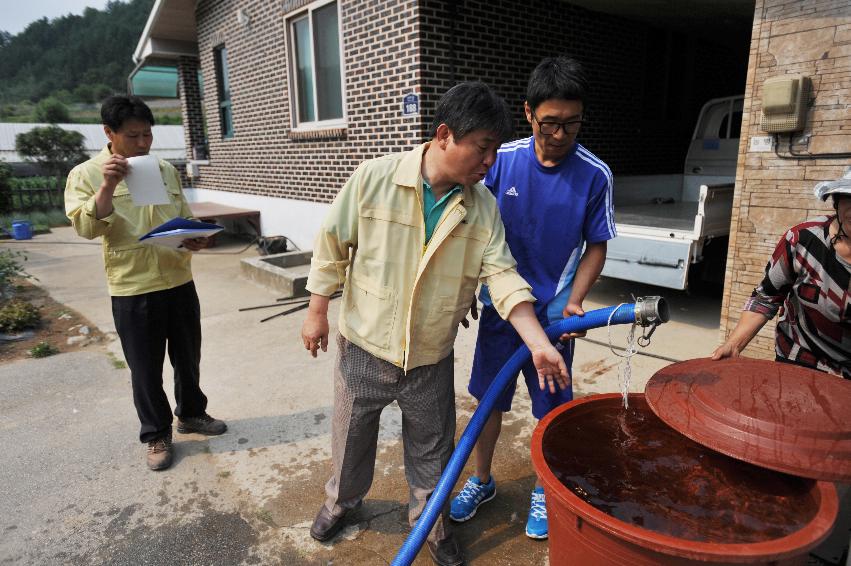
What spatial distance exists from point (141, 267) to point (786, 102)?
392 cm

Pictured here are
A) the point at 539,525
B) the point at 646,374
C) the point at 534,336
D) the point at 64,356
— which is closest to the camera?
the point at 534,336

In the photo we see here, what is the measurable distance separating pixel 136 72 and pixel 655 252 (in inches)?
538

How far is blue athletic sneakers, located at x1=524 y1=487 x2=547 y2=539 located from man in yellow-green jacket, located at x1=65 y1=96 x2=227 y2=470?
2010 mm

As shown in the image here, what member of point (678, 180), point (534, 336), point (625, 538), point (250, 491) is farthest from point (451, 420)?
point (678, 180)

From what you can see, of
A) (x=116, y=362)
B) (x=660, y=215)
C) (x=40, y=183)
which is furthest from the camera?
(x=40, y=183)

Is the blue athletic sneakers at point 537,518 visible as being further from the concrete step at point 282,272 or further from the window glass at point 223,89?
the window glass at point 223,89

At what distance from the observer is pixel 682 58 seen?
28.3 feet

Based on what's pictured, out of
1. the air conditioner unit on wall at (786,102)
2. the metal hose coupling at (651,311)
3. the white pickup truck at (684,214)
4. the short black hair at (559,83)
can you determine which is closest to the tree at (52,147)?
the white pickup truck at (684,214)

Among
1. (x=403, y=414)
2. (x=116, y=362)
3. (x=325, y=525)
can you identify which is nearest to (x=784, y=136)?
(x=403, y=414)

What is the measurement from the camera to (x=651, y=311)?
1.74 meters

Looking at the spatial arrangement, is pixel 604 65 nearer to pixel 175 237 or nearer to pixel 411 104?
pixel 411 104

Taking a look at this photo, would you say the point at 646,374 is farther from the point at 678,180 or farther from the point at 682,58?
the point at 682,58

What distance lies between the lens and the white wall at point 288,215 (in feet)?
27.3

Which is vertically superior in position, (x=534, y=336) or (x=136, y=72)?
(x=136, y=72)
